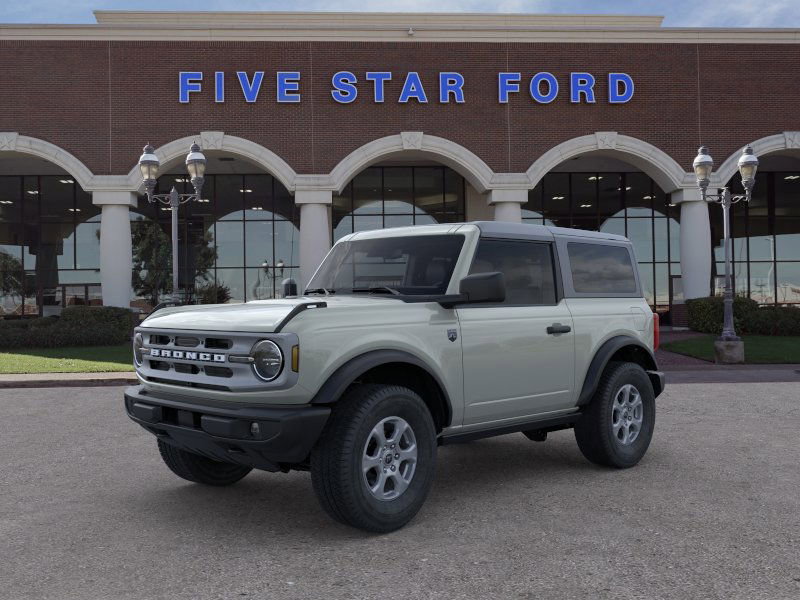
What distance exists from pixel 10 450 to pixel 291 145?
59.2 ft

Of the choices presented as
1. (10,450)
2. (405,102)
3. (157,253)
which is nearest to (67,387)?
(10,450)

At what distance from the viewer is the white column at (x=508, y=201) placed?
2442 cm

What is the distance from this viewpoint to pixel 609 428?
19.8 ft

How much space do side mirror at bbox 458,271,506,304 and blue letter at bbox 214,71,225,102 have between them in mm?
21468

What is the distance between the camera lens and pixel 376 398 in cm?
445

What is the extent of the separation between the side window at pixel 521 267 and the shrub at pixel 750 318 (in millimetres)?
19078

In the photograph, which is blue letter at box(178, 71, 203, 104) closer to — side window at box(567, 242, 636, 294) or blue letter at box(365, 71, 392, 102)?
blue letter at box(365, 71, 392, 102)

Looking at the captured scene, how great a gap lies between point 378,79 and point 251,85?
14.3 feet

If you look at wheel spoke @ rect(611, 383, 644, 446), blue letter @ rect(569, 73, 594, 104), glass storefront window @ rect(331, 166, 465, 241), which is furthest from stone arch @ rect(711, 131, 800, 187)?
wheel spoke @ rect(611, 383, 644, 446)

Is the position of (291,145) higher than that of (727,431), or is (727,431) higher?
(291,145)

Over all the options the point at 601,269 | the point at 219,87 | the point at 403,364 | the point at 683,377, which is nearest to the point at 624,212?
the point at 219,87

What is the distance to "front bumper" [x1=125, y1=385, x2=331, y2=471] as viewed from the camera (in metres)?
4.13

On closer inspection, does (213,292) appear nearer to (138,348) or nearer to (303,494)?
(138,348)

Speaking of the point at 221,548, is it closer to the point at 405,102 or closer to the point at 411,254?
the point at 411,254
